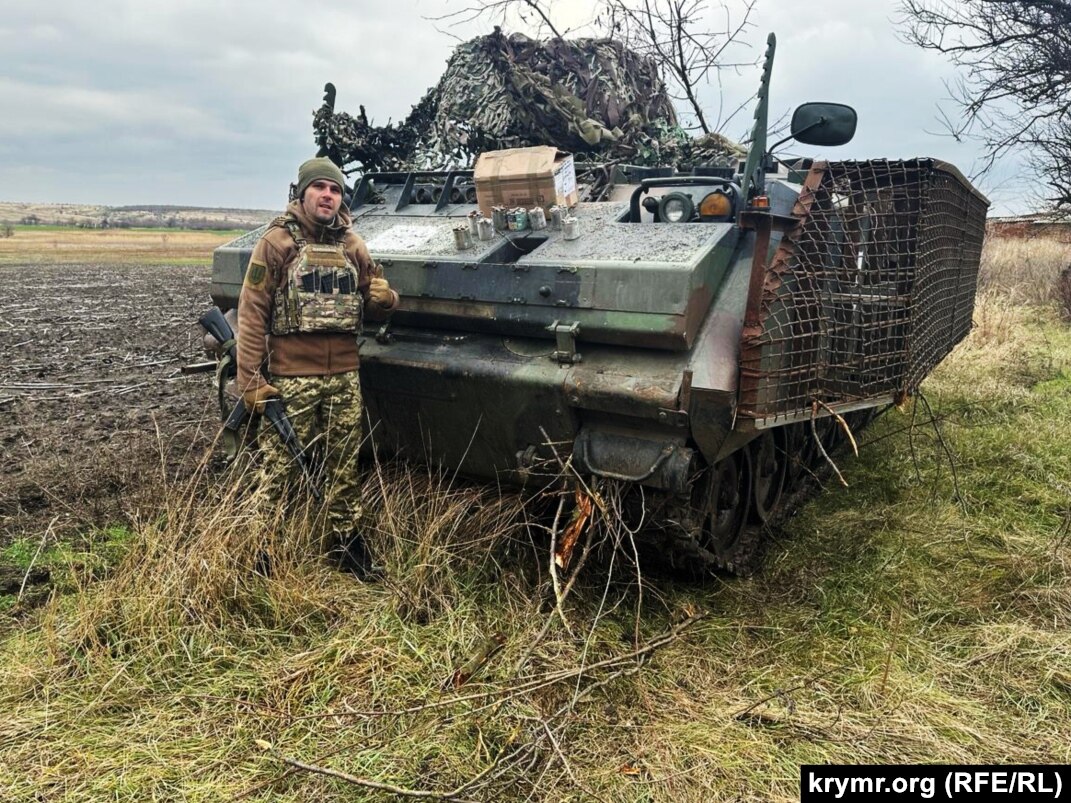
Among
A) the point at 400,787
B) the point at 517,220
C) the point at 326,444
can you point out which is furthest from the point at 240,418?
the point at 400,787

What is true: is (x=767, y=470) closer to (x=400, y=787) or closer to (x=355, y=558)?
(x=355, y=558)

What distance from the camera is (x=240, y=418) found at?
152 inches

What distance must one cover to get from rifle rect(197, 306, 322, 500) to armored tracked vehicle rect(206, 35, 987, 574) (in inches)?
19.2

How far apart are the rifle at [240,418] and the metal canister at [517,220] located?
1.34 m

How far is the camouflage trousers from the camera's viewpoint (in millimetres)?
3822

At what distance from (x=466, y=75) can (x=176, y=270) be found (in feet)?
77.9

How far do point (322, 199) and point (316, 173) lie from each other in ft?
0.35

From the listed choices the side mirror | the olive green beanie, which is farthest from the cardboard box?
the side mirror

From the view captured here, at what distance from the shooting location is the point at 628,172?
5113 millimetres

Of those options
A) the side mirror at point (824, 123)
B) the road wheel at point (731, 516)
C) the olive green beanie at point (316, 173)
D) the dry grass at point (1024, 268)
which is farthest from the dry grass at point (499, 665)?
the dry grass at point (1024, 268)

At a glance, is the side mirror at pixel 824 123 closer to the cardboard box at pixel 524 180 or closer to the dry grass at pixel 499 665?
the cardboard box at pixel 524 180

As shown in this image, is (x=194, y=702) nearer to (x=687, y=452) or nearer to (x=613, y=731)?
(x=613, y=731)

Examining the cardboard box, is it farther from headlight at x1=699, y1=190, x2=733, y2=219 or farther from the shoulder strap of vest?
the shoulder strap of vest

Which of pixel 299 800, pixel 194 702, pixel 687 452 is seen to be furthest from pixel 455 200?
pixel 299 800
